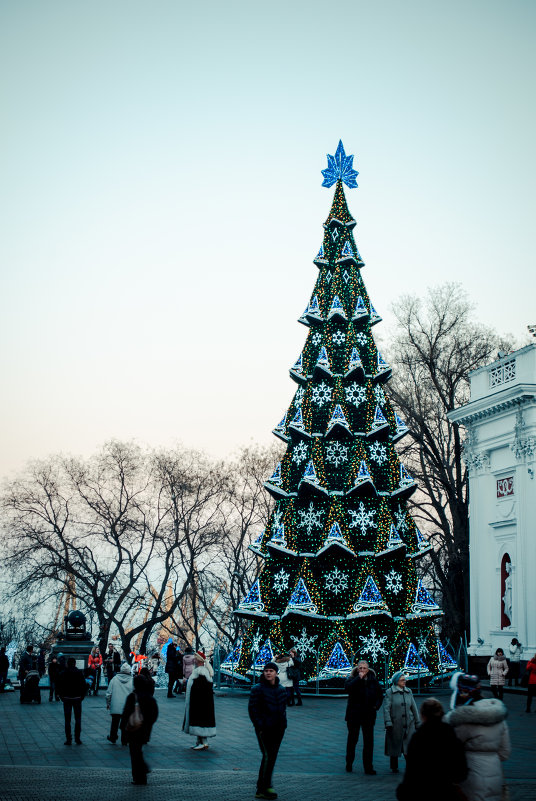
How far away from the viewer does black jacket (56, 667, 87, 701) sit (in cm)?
1747

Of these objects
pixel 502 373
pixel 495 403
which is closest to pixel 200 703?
pixel 495 403

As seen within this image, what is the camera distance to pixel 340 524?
28109 mm

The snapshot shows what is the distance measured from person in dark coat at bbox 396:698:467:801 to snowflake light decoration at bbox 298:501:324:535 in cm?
2126

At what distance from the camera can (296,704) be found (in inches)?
1029

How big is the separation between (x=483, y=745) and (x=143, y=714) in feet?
18.7

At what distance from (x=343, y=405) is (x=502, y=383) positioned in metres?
10.4

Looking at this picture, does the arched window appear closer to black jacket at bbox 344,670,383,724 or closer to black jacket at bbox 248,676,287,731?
black jacket at bbox 344,670,383,724

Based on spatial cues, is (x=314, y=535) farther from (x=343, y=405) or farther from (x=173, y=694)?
(x=173, y=694)

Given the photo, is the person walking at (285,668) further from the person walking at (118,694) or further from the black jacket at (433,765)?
the black jacket at (433,765)

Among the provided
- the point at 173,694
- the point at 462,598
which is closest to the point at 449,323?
the point at 462,598

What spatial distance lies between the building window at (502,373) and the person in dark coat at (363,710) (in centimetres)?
2348

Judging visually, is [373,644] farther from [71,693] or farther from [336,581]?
[71,693]

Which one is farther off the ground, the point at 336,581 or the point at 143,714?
the point at 336,581

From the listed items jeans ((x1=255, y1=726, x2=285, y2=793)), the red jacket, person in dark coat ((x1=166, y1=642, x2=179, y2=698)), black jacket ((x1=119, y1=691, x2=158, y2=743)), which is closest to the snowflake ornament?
person in dark coat ((x1=166, y1=642, x2=179, y2=698))
